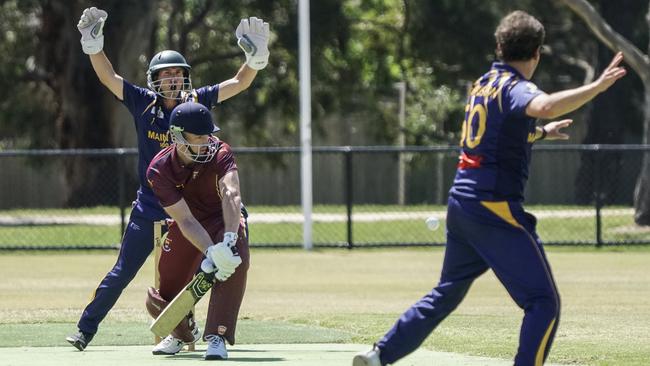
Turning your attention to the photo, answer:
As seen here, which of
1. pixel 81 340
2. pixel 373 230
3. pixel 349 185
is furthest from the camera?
pixel 373 230

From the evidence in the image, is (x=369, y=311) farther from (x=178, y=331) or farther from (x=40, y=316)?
(x=178, y=331)

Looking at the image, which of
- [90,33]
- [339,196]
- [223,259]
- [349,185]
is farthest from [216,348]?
[339,196]

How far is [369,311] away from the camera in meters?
12.8

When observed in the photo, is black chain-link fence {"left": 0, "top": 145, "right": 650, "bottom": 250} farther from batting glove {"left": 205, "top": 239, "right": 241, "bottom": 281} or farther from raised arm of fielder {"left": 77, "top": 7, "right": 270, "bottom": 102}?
batting glove {"left": 205, "top": 239, "right": 241, "bottom": 281}

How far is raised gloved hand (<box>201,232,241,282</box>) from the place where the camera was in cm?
811

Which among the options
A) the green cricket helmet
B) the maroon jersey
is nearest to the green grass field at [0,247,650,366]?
Result: the maroon jersey

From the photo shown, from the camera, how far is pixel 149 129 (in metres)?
9.45

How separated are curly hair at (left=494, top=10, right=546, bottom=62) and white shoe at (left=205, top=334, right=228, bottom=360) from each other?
8.97ft

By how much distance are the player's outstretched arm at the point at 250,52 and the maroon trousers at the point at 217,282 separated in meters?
1.20

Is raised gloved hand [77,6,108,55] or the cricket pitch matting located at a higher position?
raised gloved hand [77,6,108,55]

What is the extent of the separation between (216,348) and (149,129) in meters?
1.69

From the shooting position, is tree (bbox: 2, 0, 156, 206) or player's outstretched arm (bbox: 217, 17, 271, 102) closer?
player's outstretched arm (bbox: 217, 17, 271, 102)

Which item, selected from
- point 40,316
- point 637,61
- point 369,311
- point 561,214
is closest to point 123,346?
point 40,316

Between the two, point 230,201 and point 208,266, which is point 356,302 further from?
point 208,266
